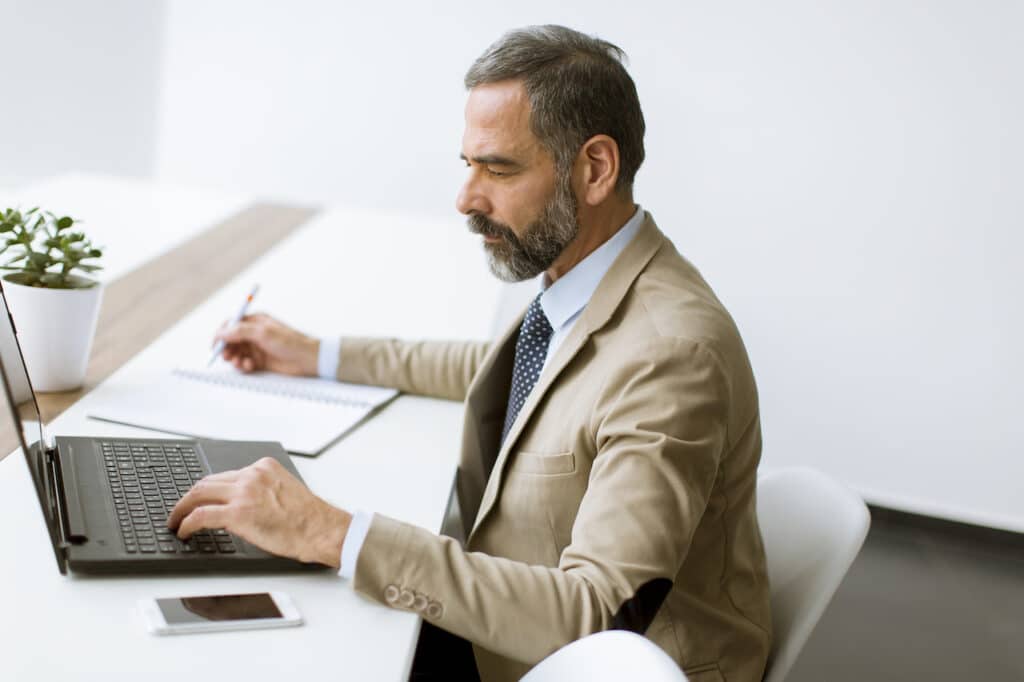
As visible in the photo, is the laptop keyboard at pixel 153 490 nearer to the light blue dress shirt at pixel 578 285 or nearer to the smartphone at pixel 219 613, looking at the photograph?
the smartphone at pixel 219 613

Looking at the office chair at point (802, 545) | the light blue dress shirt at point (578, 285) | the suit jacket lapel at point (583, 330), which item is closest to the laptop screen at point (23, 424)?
the suit jacket lapel at point (583, 330)

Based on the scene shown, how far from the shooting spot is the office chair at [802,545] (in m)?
1.44

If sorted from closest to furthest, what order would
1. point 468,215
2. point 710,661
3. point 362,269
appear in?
point 710,661 → point 468,215 → point 362,269

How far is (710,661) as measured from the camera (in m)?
1.38

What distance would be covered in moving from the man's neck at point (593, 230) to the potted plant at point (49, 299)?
647mm

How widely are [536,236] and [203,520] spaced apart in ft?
1.99

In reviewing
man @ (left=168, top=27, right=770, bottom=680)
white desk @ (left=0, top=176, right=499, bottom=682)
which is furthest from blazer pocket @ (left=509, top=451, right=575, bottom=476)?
white desk @ (left=0, top=176, right=499, bottom=682)

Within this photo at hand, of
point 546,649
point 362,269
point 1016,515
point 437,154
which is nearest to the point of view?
point 546,649

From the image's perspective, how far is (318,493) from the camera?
1.40m

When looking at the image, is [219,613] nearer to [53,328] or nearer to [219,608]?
[219,608]

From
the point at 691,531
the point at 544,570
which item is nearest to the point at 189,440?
the point at 544,570

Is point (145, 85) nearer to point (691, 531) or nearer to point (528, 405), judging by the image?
point (528, 405)

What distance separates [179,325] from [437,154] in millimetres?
1889

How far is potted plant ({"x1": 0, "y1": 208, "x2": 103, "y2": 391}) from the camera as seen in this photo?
1576mm
